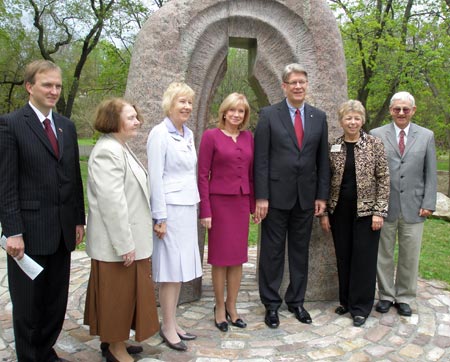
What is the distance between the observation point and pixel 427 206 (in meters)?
3.86

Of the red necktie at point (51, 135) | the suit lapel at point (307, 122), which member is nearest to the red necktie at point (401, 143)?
the suit lapel at point (307, 122)

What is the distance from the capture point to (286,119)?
363 cm

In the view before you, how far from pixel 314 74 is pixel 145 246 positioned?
2.38 meters

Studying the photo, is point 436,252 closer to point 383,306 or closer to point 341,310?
point 383,306

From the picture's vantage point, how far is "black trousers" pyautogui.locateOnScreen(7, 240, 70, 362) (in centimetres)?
276

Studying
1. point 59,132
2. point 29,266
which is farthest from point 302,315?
point 59,132

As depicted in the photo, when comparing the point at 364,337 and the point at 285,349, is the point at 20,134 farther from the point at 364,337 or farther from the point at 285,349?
the point at 364,337

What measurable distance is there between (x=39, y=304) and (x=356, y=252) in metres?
2.55

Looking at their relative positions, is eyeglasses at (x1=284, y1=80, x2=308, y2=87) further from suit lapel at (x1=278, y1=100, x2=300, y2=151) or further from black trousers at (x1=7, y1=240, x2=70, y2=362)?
black trousers at (x1=7, y1=240, x2=70, y2=362)

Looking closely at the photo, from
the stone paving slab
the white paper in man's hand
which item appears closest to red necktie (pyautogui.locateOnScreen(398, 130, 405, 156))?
the stone paving slab

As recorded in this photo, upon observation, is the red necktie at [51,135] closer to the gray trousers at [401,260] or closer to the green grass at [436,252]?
the gray trousers at [401,260]

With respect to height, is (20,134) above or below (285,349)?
above

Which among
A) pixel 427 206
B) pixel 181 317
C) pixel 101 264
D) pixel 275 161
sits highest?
pixel 275 161

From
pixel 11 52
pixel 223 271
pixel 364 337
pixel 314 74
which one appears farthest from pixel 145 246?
pixel 11 52
